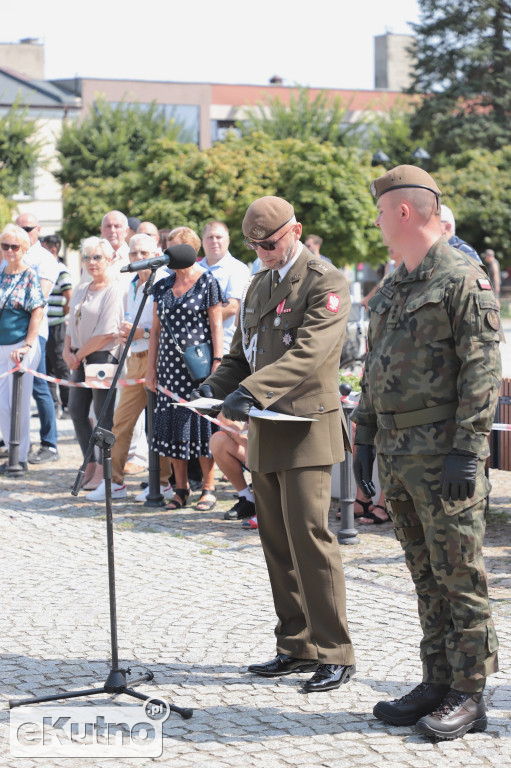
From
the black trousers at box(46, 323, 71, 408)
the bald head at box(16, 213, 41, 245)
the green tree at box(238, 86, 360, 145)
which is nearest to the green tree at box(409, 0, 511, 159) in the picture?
the green tree at box(238, 86, 360, 145)

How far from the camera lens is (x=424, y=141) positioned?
54406 millimetres

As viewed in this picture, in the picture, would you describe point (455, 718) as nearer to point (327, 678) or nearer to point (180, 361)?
point (327, 678)

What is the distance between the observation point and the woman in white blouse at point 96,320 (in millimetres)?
9492

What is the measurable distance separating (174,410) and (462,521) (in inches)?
191

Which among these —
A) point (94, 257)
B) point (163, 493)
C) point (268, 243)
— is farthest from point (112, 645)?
point (94, 257)

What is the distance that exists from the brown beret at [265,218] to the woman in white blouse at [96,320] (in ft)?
15.8

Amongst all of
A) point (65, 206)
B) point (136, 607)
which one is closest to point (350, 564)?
point (136, 607)

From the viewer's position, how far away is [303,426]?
4809 millimetres

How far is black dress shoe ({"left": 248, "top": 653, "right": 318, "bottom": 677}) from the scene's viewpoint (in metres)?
4.97

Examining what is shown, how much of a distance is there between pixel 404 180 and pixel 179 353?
4.64 metres

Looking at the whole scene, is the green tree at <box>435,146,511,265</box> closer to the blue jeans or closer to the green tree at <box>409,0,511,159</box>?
the green tree at <box>409,0,511,159</box>

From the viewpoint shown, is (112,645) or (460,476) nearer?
(460,476)

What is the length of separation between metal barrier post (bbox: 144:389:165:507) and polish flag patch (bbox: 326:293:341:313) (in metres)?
4.46

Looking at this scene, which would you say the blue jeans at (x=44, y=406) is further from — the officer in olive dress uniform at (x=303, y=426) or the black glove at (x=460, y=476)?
the black glove at (x=460, y=476)
